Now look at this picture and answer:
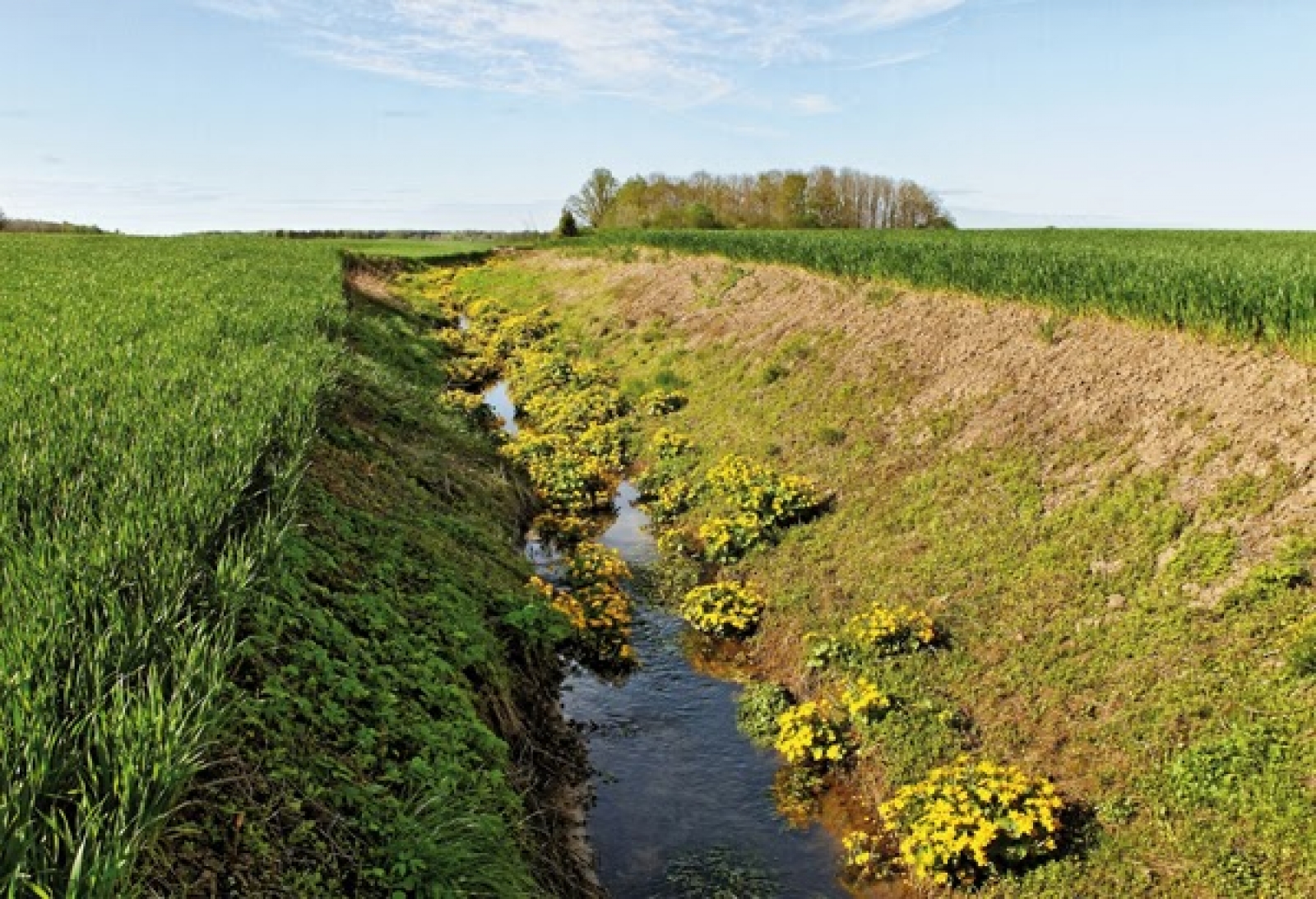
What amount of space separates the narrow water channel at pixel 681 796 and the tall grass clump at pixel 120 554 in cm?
436

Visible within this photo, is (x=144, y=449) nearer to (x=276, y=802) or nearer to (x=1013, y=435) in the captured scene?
(x=276, y=802)

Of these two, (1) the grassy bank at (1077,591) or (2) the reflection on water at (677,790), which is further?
(2) the reflection on water at (677,790)

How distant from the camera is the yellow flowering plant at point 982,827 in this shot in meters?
7.38

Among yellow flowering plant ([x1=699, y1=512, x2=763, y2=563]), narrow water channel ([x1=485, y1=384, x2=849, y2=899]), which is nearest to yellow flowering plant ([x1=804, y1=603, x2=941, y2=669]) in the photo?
narrow water channel ([x1=485, y1=384, x2=849, y2=899])

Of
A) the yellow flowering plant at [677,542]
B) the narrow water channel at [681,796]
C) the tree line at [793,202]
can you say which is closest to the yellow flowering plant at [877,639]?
the narrow water channel at [681,796]

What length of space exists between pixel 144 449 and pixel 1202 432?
11.8 m

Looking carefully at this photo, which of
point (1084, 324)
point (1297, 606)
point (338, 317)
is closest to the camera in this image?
point (1297, 606)

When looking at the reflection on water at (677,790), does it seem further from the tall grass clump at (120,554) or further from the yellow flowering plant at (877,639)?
the tall grass clump at (120,554)

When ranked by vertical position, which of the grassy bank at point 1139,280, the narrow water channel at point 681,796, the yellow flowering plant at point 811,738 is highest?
the grassy bank at point 1139,280

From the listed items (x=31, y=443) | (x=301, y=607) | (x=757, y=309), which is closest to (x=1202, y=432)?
(x=301, y=607)

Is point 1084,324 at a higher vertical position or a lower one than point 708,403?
higher

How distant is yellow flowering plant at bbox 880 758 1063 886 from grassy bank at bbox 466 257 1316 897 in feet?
0.81

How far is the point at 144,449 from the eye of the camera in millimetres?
7531

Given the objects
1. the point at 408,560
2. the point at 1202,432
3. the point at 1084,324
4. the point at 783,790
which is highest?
the point at 1084,324
